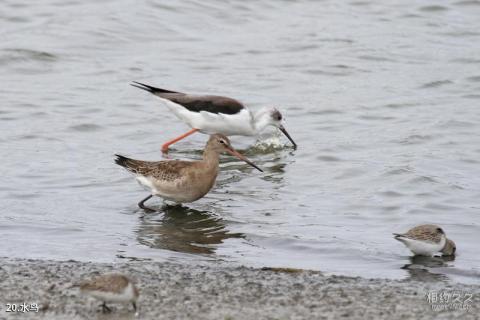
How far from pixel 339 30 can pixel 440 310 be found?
13.6 meters

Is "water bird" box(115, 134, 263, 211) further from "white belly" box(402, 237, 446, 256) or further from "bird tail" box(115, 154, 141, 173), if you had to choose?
"white belly" box(402, 237, 446, 256)

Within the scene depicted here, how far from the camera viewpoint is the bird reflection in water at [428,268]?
27.5 feet

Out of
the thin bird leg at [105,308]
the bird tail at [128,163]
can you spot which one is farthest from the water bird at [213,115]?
the thin bird leg at [105,308]

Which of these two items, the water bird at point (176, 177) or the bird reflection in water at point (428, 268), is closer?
the bird reflection in water at point (428, 268)

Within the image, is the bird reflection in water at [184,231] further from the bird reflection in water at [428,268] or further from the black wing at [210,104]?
the black wing at [210,104]

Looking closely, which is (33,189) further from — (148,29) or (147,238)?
(148,29)

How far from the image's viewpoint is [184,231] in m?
10.1

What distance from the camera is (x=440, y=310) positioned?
6.99m

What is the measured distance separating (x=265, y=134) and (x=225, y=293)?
27.7 feet

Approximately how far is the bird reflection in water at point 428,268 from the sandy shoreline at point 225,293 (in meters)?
0.29

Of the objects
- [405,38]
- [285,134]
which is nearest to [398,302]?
[285,134]

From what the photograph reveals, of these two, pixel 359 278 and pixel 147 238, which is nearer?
pixel 359 278

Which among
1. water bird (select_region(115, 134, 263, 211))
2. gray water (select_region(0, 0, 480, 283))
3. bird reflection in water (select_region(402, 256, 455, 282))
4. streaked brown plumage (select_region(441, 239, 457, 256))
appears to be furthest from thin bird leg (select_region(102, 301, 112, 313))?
water bird (select_region(115, 134, 263, 211))

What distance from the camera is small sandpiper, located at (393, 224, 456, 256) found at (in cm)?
885
